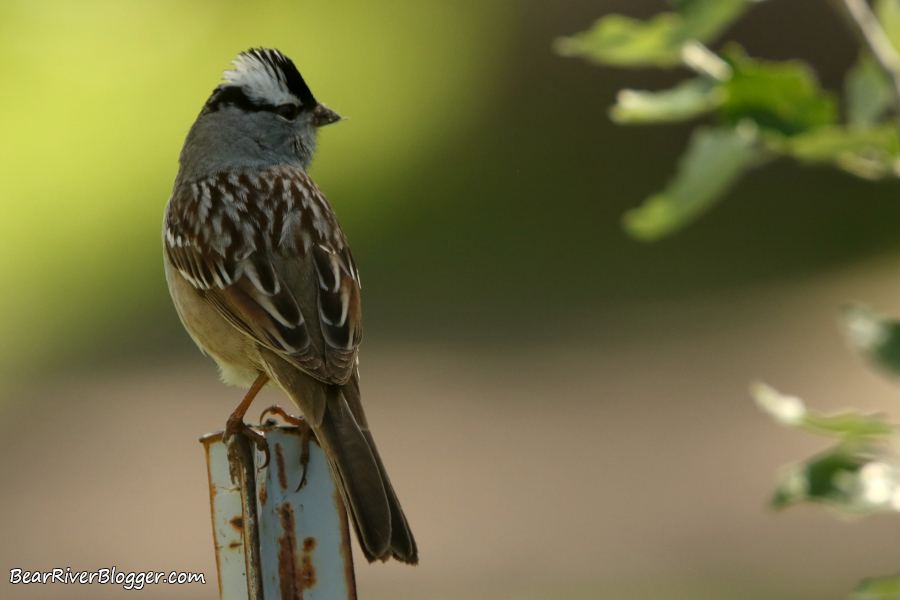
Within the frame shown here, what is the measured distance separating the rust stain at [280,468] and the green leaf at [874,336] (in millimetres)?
1232

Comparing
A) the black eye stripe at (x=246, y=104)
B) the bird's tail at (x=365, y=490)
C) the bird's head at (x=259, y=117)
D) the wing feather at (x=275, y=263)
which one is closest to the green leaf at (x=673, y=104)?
the bird's tail at (x=365, y=490)

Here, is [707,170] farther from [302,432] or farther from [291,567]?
[302,432]

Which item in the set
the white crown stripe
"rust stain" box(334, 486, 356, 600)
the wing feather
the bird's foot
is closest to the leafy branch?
"rust stain" box(334, 486, 356, 600)

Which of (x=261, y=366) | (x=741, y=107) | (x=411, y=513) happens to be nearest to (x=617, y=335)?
(x=411, y=513)

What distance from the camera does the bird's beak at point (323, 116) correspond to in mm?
4121

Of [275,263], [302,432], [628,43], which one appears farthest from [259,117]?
[628,43]

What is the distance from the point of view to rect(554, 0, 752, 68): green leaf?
112 cm

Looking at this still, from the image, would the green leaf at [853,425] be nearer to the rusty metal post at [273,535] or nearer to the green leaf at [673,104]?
the green leaf at [673,104]

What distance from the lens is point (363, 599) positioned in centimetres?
634

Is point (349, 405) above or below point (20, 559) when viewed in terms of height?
below

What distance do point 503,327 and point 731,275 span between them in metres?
2.97

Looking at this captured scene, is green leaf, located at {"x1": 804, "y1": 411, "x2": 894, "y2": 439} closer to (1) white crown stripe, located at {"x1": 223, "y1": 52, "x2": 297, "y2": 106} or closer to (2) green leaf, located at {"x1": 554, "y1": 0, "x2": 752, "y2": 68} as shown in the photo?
(2) green leaf, located at {"x1": 554, "y1": 0, "x2": 752, "y2": 68}

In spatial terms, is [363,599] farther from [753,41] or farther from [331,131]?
[753,41]

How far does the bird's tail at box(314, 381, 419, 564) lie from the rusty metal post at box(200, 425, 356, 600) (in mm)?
72
